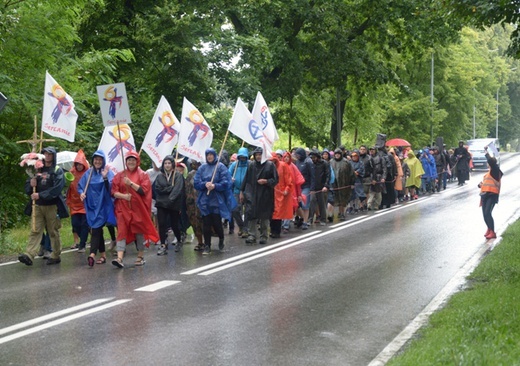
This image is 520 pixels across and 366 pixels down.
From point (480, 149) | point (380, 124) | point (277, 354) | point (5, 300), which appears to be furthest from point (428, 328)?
point (480, 149)

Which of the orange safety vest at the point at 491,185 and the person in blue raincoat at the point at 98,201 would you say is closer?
the person in blue raincoat at the point at 98,201

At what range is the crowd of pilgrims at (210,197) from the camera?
13.4 meters

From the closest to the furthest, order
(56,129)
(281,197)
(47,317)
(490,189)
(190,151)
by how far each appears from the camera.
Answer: (47,317), (56,129), (190,151), (490,189), (281,197)

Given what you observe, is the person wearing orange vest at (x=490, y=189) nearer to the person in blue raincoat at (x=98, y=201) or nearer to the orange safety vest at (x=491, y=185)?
the orange safety vest at (x=491, y=185)

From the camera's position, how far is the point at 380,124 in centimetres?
4697

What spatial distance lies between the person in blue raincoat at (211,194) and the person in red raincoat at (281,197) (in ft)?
8.27

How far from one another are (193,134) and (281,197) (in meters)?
2.49

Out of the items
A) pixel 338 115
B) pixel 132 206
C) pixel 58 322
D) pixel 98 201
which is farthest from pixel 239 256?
pixel 338 115

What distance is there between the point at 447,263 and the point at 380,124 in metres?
33.7

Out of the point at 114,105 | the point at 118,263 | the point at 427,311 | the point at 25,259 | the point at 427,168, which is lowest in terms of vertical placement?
the point at 427,311

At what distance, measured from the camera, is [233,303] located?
10070mm

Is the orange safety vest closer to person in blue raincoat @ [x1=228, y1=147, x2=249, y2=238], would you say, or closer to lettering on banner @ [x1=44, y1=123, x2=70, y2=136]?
person in blue raincoat @ [x1=228, y1=147, x2=249, y2=238]

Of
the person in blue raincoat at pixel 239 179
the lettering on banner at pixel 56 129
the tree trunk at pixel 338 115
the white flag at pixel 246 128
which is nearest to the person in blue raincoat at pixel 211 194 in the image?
the white flag at pixel 246 128

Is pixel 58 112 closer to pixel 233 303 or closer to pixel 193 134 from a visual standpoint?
pixel 193 134
